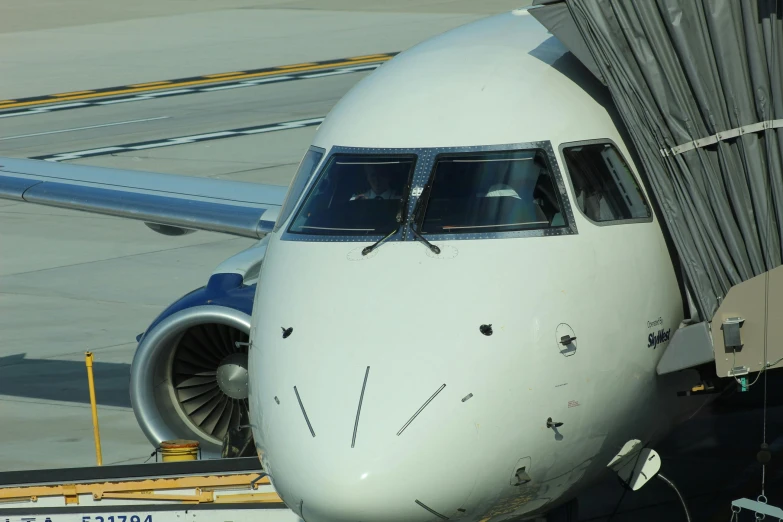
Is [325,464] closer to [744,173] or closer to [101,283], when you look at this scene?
[744,173]

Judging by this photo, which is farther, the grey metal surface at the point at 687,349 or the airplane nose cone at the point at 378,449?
the grey metal surface at the point at 687,349

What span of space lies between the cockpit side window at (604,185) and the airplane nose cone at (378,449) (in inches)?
73.4

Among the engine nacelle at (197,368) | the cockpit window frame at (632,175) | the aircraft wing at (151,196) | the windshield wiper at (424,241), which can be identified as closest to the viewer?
the windshield wiper at (424,241)

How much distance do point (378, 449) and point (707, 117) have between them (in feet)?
11.5

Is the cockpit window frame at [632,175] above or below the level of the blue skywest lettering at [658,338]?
above

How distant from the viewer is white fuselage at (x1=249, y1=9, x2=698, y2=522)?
790 cm

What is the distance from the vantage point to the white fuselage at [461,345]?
311 inches

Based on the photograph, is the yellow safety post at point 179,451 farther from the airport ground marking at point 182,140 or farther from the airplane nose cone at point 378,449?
the airport ground marking at point 182,140

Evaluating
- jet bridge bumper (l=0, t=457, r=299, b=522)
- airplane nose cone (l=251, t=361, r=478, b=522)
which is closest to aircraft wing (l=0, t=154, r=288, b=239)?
jet bridge bumper (l=0, t=457, r=299, b=522)

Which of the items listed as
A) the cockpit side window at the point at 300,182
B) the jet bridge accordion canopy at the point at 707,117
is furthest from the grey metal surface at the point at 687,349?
the cockpit side window at the point at 300,182

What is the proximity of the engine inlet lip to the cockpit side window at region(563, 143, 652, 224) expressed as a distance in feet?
13.1

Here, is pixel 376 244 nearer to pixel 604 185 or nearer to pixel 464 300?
pixel 464 300

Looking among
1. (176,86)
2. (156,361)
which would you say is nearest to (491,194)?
(156,361)

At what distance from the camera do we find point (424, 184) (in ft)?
29.7
